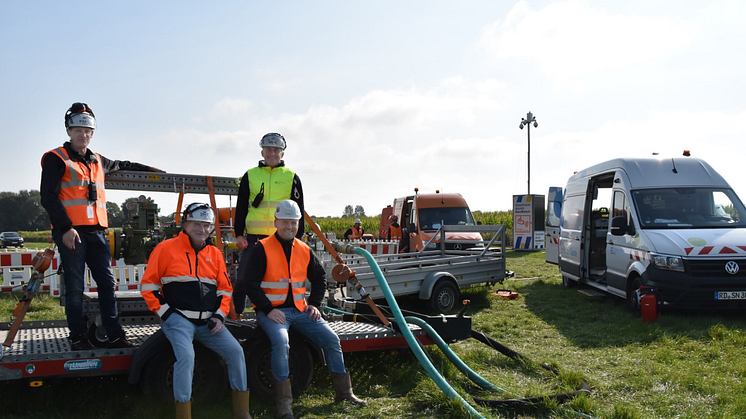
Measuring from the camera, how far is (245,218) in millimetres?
5371

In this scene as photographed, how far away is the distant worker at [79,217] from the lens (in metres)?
4.37

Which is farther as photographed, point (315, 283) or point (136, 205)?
point (136, 205)

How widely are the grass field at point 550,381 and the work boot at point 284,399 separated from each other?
0.14 m

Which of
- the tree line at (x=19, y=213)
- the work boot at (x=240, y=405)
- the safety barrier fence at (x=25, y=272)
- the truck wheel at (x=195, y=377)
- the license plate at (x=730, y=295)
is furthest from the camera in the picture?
the tree line at (x=19, y=213)

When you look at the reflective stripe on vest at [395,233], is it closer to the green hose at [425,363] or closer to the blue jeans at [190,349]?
the green hose at [425,363]

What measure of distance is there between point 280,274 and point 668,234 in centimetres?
620

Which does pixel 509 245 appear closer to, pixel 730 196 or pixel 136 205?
pixel 730 196

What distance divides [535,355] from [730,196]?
191 inches

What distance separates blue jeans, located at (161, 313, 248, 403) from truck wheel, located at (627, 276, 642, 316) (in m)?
6.49

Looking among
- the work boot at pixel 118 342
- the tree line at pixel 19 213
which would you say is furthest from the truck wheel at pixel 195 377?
the tree line at pixel 19 213

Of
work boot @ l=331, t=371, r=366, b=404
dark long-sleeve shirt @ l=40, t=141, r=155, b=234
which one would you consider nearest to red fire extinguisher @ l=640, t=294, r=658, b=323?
work boot @ l=331, t=371, r=366, b=404

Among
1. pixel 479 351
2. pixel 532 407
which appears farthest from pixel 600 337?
pixel 532 407

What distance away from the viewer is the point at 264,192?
5.31 meters

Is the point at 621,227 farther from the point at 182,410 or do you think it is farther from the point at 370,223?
the point at 370,223
